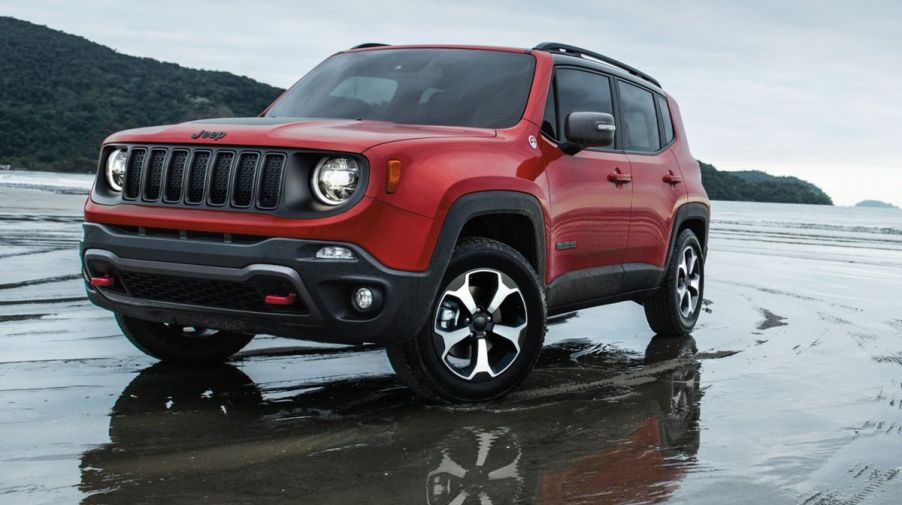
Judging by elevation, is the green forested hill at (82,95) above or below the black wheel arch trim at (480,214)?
above

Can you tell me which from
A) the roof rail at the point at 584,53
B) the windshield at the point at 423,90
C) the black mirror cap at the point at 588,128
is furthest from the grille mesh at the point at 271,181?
the roof rail at the point at 584,53

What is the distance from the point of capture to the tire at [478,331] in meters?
4.79

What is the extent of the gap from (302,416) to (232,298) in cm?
63

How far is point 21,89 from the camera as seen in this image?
77.5m

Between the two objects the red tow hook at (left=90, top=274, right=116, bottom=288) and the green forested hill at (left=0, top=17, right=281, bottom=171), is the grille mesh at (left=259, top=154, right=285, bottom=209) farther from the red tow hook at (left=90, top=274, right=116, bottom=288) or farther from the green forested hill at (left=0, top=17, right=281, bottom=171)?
the green forested hill at (left=0, top=17, right=281, bottom=171)

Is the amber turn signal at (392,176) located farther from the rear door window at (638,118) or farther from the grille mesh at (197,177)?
the rear door window at (638,118)

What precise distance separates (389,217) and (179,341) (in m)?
1.94

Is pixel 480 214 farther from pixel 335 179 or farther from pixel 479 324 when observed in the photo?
pixel 335 179

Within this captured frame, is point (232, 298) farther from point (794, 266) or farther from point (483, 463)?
point (794, 266)

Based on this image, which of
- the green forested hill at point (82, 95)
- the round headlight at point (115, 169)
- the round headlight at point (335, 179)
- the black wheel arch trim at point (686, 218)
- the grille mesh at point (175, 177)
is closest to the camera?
the round headlight at point (335, 179)

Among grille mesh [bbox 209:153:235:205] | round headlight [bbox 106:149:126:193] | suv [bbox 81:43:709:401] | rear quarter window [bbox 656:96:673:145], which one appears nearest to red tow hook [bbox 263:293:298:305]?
suv [bbox 81:43:709:401]

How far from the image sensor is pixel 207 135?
471 cm

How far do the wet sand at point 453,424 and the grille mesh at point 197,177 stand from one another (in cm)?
98

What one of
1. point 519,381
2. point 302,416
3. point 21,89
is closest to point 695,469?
point 519,381
